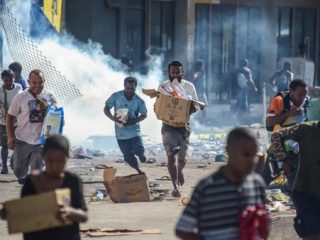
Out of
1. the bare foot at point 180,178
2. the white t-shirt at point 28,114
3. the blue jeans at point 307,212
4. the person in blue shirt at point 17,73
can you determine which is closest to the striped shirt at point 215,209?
the blue jeans at point 307,212

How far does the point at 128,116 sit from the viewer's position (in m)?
14.6

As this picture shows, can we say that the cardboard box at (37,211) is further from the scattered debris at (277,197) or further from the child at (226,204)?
the scattered debris at (277,197)

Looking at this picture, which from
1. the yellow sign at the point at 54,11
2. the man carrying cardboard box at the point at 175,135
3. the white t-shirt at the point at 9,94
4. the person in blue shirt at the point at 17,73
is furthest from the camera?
the yellow sign at the point at 54,11

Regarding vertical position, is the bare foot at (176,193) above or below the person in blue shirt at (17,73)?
below

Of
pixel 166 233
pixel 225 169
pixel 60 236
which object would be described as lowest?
pixel 166 233

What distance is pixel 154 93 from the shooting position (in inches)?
544

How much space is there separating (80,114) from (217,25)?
843 cm

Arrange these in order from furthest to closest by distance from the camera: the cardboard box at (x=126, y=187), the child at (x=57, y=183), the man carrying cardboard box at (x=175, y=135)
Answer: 1. the man carrying cardboard box at (x=175, y=135)
2. the cardboard box at (x=126, y=187)
3. the child at (x=57, y=183)

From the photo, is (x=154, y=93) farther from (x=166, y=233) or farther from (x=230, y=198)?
(x=230, y=198)

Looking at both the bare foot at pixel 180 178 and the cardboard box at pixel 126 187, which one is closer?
the cardboard box at pixel 126 187

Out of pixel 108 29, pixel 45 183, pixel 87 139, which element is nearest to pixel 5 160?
pixel 87 139

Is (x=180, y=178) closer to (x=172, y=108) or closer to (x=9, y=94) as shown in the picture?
(x=172, y=108)

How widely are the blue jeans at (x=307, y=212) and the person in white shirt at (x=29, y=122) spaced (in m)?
3.87

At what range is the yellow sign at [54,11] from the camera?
2289cm
